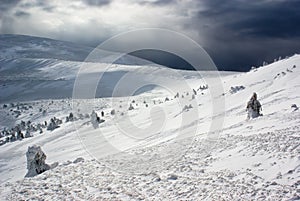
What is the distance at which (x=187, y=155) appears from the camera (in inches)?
682

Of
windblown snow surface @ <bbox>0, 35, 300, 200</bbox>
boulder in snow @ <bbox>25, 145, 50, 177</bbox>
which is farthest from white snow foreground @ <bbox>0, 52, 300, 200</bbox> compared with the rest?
boulder in snow @ <bbox>25, 145, 50, 177</bbox>

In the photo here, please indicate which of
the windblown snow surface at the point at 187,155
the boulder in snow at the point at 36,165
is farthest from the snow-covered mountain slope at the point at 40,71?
the boulder in snow at the point at 36,165

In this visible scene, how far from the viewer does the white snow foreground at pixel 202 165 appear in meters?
12.2

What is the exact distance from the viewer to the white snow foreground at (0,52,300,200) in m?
12.2

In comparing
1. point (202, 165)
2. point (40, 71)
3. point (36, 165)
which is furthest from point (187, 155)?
point (40, 71)

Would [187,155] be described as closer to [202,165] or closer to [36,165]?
[202,165]

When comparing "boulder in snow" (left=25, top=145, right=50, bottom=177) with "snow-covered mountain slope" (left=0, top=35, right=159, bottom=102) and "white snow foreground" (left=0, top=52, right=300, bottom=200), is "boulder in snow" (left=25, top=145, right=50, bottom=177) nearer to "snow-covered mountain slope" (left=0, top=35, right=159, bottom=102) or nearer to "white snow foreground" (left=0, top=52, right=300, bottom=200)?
"white snow foreground" (left=0, top=52, right=300, bottom=200)

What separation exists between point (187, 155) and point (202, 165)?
2169mm

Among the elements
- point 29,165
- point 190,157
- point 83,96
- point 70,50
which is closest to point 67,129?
point 29,165

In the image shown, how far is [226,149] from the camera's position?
16.3 m

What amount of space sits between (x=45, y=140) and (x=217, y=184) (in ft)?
75.0

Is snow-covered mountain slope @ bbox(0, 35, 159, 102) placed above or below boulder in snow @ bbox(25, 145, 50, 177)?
above

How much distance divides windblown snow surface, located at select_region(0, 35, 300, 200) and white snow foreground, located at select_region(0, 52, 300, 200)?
1.4 inches

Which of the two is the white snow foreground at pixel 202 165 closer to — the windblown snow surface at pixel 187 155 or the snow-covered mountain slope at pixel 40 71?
the windblown snow surface at pixel 187 155
